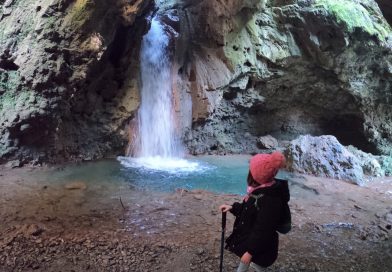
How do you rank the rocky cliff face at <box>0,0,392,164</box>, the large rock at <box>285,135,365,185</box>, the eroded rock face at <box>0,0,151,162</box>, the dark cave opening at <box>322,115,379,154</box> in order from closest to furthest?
the eroded rock face at <box>0,0,151,162</box> → the rocky cliff face at <box>0,0,392,164</box> → the large rock at <box>285,135,365,185</box> → the dark cave opening at <box>322,115,379,154</box>

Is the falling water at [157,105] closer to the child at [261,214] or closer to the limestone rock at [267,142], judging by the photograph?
the limestone rock at [267,142]

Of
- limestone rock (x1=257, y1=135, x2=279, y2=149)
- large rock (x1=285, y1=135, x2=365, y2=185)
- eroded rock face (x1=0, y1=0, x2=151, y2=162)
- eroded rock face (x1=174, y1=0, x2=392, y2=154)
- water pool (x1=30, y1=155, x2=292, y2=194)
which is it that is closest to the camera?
water pool (x1=30, y1=155, x2=292, y2=194)

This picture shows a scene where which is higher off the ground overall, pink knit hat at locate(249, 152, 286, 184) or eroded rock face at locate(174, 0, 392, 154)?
eroded rock face at locate(174, 0, 392, 154)

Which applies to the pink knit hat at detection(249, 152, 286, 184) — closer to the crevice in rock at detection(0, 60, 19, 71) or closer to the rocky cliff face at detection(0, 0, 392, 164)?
the rocky cliff face at detection(0, 0, 392, 164)

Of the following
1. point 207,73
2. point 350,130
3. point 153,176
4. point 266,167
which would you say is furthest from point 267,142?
point 266,167

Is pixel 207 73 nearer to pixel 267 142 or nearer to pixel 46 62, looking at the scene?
pixel 267 142

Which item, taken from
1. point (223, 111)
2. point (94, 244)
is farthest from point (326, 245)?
point (223, 111)

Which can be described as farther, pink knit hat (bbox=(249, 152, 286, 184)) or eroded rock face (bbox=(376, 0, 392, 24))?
eroded rock face (bbox=(376, 0, 392, 24))

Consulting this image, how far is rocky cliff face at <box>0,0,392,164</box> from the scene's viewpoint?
7883 mm

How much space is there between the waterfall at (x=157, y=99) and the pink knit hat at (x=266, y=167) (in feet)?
26.5

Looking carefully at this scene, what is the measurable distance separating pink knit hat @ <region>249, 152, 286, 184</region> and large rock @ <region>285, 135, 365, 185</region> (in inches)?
274

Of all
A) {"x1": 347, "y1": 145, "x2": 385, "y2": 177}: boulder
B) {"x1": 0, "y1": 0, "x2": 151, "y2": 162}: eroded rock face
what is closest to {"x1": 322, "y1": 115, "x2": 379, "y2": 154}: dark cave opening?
{"x1": 347, "y1": 145, "x2": 385, "y2": 177}: boulder

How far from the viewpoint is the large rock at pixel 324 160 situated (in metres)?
9.29

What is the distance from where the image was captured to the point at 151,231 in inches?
193
